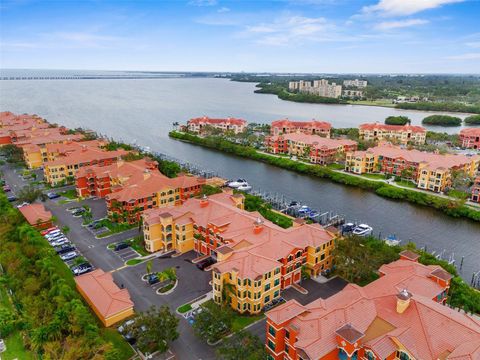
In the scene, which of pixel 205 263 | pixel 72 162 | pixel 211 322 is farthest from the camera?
pixel 72 162

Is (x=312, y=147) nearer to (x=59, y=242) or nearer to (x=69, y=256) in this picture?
(x=59, y=242)

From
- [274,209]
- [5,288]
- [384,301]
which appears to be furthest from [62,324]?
[274,209]

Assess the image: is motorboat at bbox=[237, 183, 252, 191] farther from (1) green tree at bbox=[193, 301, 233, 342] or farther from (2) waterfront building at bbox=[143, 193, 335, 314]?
(1) green tree at bbox=[193, 301, 233, 342]

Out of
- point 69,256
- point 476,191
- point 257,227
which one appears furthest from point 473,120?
point 69,256

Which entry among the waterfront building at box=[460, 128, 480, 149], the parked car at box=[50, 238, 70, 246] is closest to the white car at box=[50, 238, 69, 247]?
the parked car at box=[50, 238, 70, 246]

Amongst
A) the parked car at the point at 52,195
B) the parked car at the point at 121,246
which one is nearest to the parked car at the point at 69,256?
the parked car at the point at 121,246

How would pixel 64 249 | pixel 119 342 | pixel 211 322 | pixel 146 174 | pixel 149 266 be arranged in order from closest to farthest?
1. pixel 211 322
2. pixel 119 342
3. pixel 149 266
4. pixel 64 249
5. pixel 146 174

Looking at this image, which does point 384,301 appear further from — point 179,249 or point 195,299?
point 179,249
